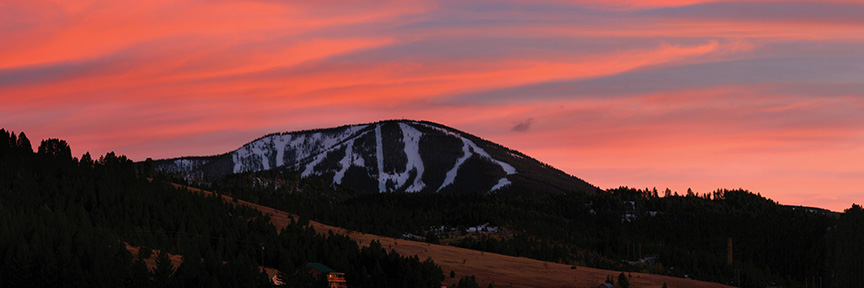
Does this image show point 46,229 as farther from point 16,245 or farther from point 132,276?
point 132,276

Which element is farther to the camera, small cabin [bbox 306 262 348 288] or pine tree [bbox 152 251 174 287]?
small cabin [bbox 306 262 348 288]

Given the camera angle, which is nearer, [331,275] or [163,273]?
[163,273]

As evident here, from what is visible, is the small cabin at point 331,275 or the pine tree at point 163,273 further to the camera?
the small cabin at point 331,275

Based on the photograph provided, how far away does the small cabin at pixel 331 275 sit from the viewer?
16088cm

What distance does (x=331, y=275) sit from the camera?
165 m

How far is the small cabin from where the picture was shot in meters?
161

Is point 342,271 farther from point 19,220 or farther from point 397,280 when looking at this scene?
point 19,220

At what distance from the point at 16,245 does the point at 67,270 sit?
61.5 feet

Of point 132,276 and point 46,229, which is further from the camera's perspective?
point 46,229

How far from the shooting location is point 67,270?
5901 inches

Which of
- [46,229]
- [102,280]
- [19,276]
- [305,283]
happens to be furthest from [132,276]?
[46,229]

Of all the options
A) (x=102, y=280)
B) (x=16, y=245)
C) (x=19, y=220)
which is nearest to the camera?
(x=102, y=280)

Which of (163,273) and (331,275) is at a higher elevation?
(331,275)

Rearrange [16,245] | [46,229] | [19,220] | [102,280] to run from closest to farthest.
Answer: [102,280]
[16,245]
[46,229]
[19,220]
